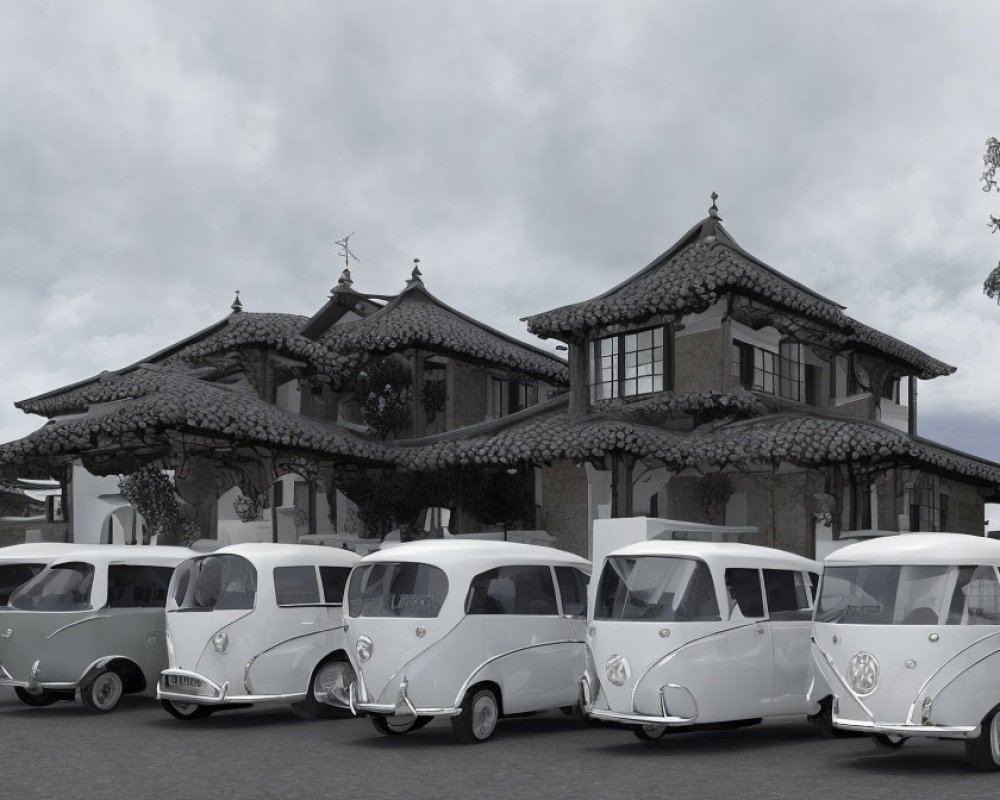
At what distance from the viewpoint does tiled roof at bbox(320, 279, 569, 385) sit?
29578mm

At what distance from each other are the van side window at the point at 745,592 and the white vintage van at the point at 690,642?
0.01 m

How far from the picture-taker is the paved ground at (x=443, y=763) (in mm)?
10445

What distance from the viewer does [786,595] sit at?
13.8 meters

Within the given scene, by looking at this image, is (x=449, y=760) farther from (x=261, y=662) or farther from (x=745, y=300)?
(x=745, y=300)

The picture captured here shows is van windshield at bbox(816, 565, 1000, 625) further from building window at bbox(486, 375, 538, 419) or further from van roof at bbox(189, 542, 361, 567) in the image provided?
building window at bbox(486, 375, 538, 419)

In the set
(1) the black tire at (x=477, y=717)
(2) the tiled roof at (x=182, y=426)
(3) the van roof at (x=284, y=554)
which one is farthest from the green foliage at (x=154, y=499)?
(1) the black tire at (x=477, y=717)

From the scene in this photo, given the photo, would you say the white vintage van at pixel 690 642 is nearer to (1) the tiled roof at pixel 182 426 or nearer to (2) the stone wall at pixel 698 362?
(1) the tiled roof at pixel 182 426

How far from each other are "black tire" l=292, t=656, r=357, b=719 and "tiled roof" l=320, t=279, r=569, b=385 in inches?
564

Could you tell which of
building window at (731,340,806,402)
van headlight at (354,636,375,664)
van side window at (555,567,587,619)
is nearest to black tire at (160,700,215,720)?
van headlight at (354,636,375,664)

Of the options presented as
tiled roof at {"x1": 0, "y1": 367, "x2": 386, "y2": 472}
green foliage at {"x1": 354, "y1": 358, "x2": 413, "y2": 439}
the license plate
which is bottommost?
the license plate

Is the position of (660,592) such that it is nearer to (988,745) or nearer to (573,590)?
(573,590)

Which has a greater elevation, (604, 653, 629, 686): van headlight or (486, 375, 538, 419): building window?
(486, 375, 538, 419): building window

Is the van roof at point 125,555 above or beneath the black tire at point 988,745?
above

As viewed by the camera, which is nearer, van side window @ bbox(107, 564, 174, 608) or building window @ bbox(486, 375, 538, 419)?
van side window @ bbox(107, 564, 174, 608)
